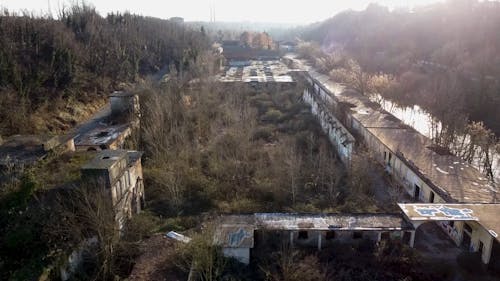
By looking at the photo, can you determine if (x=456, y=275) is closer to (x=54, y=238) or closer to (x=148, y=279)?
(x=148, y=279)

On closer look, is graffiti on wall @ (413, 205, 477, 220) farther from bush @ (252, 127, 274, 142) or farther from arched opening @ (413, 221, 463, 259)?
bush @ (252, 127, 274, 142)

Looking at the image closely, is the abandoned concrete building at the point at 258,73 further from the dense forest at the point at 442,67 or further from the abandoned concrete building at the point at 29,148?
the abandoned concrete building at the point at 29,148

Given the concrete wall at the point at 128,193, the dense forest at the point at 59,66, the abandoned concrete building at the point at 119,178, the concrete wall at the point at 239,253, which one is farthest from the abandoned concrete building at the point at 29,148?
the concrete wall at the point at 239,253

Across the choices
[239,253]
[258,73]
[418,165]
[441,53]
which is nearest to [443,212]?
[418,165]

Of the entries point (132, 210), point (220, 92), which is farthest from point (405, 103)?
point (132, 210)

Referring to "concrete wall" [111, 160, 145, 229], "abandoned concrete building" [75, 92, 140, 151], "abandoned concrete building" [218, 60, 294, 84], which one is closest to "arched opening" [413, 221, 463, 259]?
"concrete wall" [111, 160, 145, 229]

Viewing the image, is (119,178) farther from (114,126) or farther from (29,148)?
(114,126)

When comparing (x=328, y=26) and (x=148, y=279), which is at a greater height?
(x=328, y=26)
